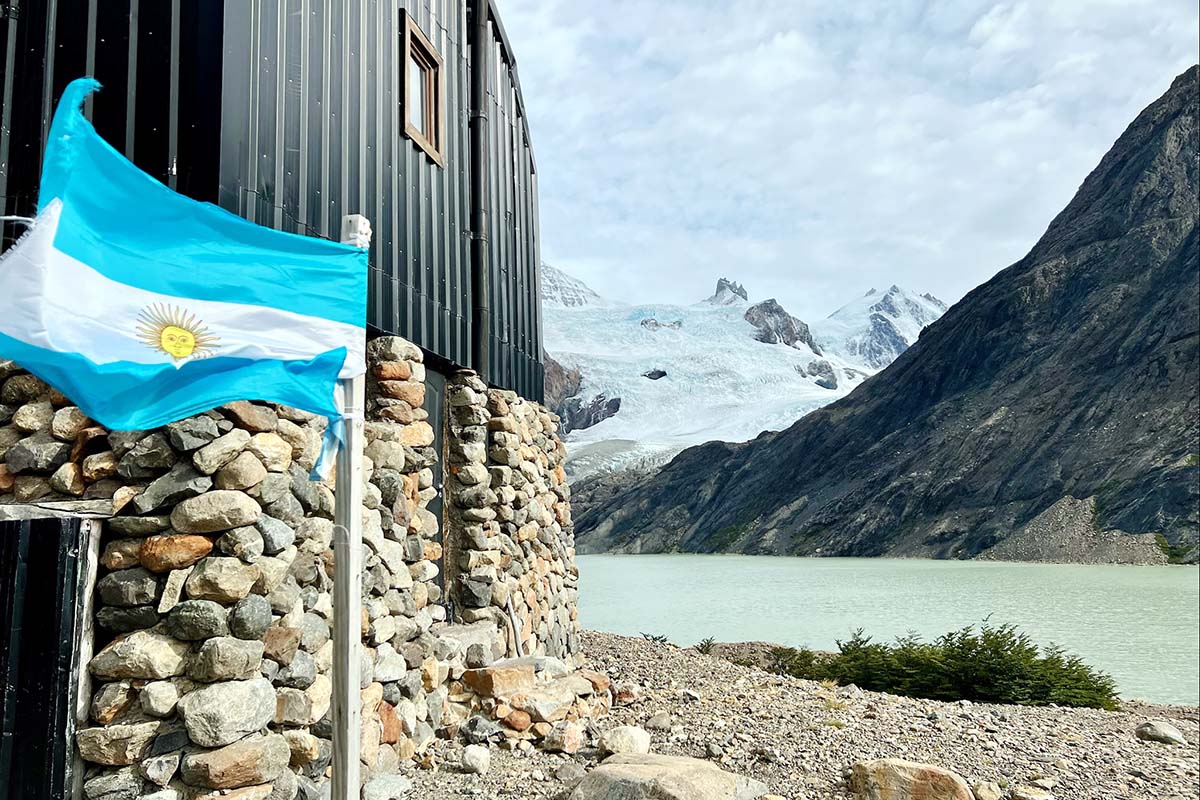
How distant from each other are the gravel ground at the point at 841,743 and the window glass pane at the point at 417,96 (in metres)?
5.19

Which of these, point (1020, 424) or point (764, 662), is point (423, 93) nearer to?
point (764, 662)

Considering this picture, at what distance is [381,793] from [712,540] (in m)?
73.0

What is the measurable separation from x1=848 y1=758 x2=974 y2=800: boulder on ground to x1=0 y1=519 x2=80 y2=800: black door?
4.68m

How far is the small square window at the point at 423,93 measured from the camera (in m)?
7.85

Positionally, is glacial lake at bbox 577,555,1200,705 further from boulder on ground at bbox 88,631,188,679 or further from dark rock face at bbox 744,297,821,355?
dark rock face at bbox 744,297,821,355

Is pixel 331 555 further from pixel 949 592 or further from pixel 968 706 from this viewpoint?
pixel 949 592

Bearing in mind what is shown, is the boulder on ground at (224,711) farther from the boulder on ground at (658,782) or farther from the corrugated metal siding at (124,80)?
the corrugated metal siding at (124,80)

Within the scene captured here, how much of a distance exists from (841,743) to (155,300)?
20.5 feet

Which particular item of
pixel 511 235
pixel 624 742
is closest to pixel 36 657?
pixel 624 742

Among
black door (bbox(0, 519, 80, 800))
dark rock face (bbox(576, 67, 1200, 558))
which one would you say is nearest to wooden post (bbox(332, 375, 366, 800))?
black door (bbox(0, 519, 80, 800))

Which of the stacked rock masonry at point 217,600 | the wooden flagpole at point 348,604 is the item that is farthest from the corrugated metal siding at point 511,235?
the wooden flagpole at point 348,604

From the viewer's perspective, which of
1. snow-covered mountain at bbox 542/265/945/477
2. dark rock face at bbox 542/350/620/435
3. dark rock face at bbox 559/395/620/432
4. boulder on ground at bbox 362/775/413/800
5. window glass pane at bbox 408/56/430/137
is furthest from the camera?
dark rock face at bbox 542/350/620/435

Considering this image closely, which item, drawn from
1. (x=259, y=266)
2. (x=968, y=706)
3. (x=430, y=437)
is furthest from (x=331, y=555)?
(x=968, y=706)

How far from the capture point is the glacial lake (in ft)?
64.2
